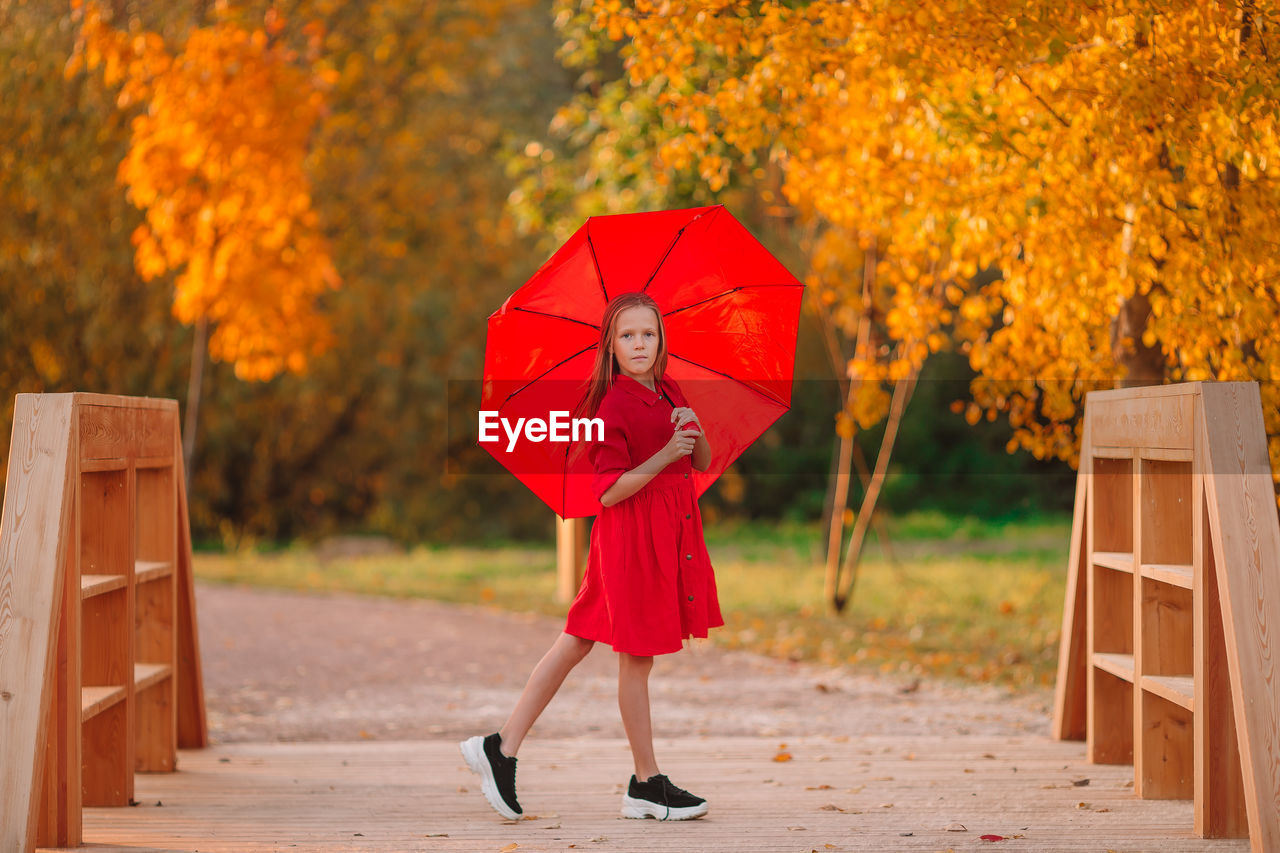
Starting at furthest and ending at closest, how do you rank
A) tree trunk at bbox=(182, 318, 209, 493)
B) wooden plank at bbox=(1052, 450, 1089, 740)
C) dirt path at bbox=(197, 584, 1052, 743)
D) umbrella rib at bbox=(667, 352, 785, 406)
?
1. tree trunk at bbox=(182, 318, 209, 493)
2. dirt path at bbox=(197, 584, 1052, 743)
3. wooden plank at bbox=(1052, 450, 1089, 740)
4. umbrella rib at bbox=(667, 352, 785, 406)

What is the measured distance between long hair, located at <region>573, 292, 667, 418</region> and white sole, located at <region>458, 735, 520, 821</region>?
1118 mm

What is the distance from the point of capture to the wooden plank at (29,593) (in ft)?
10.5

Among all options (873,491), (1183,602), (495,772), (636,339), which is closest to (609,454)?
(636,339)

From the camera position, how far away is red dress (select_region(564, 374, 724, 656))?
3799 millimetres

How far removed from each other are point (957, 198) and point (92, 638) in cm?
395

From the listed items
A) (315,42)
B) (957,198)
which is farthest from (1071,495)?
(957,198)

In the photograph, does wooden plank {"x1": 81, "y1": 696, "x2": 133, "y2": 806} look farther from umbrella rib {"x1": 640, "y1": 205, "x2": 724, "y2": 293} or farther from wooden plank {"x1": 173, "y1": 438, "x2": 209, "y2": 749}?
umbrella rib {"x1": 640, "y1": 205, "x2": 724, "y2": 293}

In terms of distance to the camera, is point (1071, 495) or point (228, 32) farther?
point (1071, 495)

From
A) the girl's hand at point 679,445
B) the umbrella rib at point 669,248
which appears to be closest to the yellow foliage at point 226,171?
the umbrella rib at point 669,248

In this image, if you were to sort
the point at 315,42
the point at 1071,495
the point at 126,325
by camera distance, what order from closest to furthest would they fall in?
the point at 315,42
the point at 126,325
the point at 1071,495

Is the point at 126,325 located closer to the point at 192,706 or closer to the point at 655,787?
the point at 192,706

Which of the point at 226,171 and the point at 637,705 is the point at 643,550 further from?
the point at 226,171

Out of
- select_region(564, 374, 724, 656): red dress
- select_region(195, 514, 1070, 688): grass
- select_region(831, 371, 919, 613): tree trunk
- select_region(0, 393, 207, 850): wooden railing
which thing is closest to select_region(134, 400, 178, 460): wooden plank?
select_region(0, 393, 207, 850): wooden railing

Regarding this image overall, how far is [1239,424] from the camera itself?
137 inches
